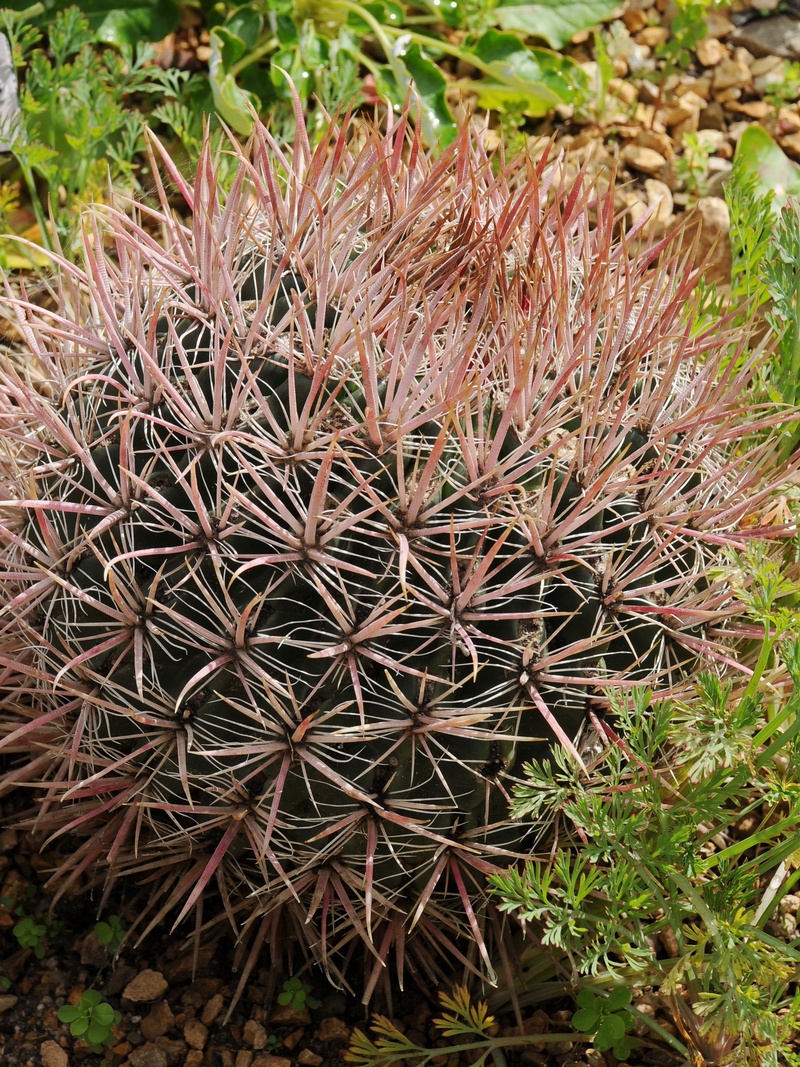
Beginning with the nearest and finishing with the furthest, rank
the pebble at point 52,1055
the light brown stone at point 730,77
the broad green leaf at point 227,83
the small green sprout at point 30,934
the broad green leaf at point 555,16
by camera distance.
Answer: the pebble at point 52,1055, the small green sprout at point 30,934, the broad green leaf at point 227,83, the broad green leaf at point 555,16, the light brown stone at point 730,77

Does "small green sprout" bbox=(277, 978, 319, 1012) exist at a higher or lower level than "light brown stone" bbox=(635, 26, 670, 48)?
lower

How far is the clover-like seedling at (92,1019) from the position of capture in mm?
1754

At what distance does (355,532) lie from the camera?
145cm

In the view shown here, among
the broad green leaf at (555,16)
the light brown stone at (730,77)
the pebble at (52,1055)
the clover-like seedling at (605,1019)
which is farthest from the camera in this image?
the light brown stone at (730,77)

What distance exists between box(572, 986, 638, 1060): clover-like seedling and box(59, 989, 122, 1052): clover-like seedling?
693 mm

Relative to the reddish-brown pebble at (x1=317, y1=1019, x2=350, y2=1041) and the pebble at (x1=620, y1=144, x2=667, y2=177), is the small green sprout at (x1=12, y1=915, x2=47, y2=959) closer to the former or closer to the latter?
the reddish-brown pebble at (x1=317, y1=1019, x2=350, y2=1041)

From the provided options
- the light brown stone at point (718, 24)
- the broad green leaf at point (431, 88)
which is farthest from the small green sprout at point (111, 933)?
the light brown stone at point (718, 24)

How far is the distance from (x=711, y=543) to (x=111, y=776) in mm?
914

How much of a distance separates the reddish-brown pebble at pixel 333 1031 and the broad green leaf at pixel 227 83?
74.9 inches

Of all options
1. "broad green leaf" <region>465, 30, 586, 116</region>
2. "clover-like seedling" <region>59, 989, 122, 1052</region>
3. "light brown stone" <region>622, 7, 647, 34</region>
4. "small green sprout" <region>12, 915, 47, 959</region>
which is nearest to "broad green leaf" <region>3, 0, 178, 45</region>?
"broad green leaf" <region>465, 30, 586, 116</region>

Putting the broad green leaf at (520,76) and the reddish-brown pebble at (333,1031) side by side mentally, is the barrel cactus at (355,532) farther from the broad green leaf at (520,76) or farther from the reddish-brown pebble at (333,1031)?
the broad green leaf at (520,76)

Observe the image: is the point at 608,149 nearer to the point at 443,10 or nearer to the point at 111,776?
the point at 443,10

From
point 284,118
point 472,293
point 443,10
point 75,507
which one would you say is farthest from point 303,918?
point 443,10

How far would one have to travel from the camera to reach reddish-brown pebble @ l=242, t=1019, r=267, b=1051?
1.80m
